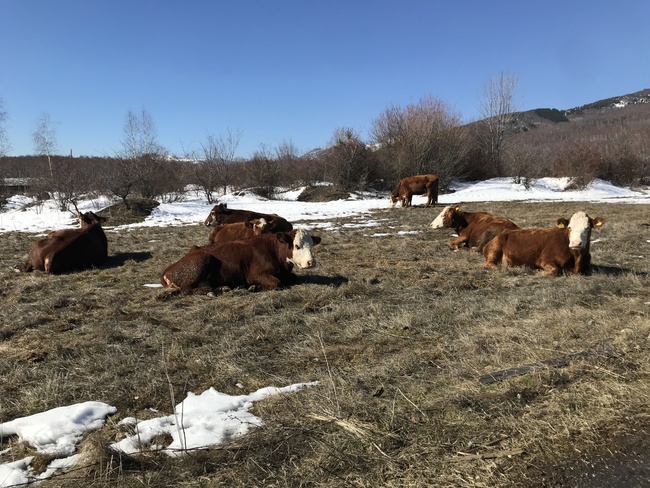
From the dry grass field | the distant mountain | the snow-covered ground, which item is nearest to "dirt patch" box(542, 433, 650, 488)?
the dry grass field

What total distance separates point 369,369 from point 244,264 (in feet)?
13.8

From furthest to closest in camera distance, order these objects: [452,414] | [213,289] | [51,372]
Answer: [213,289] < [51,372] < [452,414]

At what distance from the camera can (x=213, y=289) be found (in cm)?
701

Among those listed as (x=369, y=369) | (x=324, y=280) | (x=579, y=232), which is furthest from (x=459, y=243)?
(x=369, y=369)

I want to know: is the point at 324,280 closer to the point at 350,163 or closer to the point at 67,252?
the point at 67,252

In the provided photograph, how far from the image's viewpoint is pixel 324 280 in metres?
7.67

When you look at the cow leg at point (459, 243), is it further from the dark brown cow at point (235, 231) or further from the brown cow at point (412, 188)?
the brown cow at point (412, 188)

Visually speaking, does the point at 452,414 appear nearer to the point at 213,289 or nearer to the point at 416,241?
the point at 213,289

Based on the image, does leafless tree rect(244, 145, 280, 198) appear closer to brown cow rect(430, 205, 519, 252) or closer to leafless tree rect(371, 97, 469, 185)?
leafless tree rect(371, 97, 469, 185)

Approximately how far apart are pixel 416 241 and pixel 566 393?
9242 millimetres

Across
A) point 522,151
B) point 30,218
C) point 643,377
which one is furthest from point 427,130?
point 643,377

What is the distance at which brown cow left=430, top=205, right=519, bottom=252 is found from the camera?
1020 cm

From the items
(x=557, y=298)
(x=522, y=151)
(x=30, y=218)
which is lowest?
(x=557, y=298)

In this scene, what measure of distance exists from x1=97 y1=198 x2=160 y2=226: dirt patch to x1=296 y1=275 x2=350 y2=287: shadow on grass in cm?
1473
